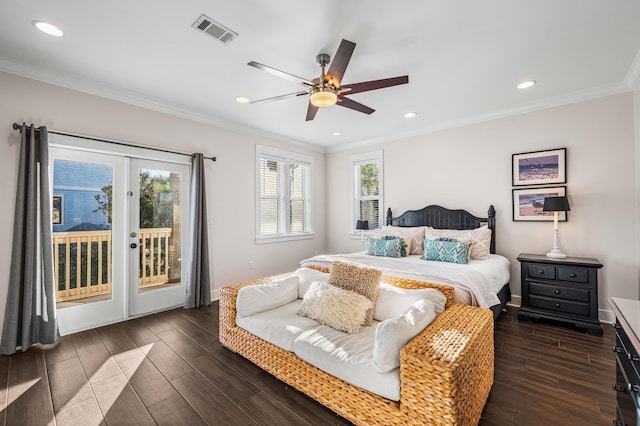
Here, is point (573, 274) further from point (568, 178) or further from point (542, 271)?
point (568, 178)

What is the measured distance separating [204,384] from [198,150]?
3.01 metres

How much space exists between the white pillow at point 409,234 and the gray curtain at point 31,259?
404 cm

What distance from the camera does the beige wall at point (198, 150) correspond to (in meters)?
2.67

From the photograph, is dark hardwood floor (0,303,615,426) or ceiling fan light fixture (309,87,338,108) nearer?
dark hardwood floor (0,303,615,426)

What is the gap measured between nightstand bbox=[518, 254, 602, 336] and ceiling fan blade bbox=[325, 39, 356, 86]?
3027mm

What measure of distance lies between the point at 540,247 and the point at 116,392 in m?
4.70

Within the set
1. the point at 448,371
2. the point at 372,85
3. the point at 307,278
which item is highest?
the point at 372,85

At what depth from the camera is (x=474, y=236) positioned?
378 cm

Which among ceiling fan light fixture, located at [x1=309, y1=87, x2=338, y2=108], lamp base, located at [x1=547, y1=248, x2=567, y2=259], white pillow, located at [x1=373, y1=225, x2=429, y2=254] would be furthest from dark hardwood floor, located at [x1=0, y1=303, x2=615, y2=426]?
ceiling fan light fixture, located at [x1=309, y1=87, x2=338, y2=108]

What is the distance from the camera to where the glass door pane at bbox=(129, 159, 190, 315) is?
11.5 ft

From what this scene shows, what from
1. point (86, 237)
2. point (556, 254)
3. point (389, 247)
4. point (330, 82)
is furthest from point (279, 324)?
point (556, 254)

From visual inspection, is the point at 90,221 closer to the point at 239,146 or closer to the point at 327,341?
the point at 239,146

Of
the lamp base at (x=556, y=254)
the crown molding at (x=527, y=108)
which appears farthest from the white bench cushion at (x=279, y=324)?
the crown molding at (x=527, y=108)

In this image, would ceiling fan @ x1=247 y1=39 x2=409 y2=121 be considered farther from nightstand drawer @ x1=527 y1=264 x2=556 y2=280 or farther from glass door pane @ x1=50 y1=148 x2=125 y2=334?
nightstand drawer @ x1=527 y1=264 x2=556 y2=280
